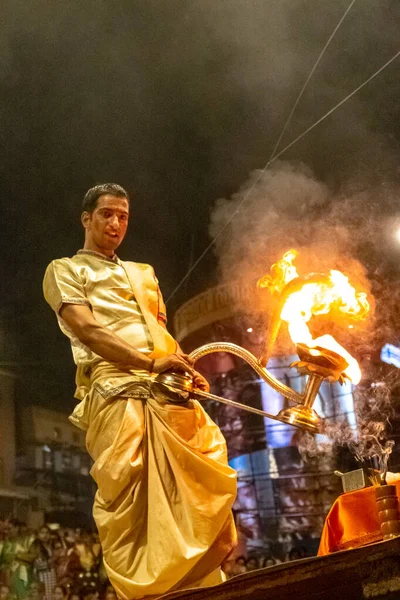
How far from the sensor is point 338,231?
26.8 feet

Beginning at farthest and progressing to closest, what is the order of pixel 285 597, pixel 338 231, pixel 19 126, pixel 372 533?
pixel 19 126
pixel 338 231
pixel 372 533
pixel 285 597

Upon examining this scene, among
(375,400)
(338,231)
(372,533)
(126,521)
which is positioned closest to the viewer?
(126,521)

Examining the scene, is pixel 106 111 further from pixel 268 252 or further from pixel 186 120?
pixel 268 252

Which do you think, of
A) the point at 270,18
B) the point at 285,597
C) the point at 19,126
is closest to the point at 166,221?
the point at 19,126

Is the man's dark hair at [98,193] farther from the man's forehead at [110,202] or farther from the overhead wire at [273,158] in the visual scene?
the overhead wire at [273,158]

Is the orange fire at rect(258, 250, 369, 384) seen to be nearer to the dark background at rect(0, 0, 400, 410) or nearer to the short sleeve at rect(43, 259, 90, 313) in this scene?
the short sleeve at rect(43, 259, 90, 313)

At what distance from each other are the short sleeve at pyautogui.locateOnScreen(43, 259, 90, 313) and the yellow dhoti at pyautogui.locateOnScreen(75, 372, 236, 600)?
0.41m

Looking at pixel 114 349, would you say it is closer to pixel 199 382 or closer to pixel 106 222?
pixel 199 382

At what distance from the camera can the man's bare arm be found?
3.07 metres

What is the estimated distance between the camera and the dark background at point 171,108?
7.49 m

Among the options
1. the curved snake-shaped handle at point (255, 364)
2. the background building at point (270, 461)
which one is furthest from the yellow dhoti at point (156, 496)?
the background building at point (270, 461)

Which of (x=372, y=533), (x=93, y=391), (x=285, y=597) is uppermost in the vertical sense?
(x=93, y=391)

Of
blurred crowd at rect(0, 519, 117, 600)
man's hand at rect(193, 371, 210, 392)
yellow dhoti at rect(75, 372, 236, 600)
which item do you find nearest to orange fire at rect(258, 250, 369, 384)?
man's hand at rect(193, 371, 210, 392)

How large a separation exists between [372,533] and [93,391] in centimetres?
153
